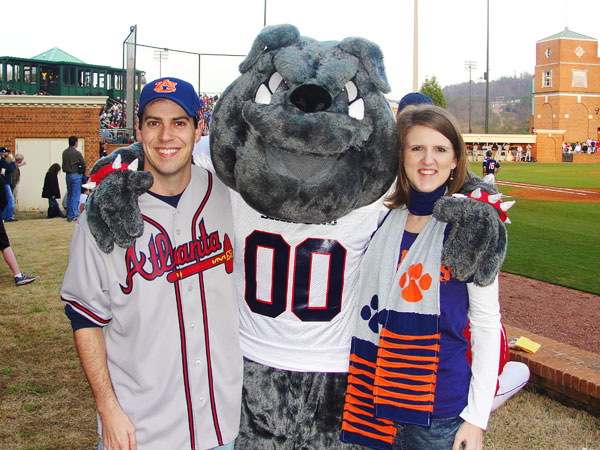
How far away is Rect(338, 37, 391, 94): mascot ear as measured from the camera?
7.23 feet

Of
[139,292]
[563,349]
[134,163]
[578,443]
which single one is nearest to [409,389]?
[139,292]

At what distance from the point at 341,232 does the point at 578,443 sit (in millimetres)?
2354

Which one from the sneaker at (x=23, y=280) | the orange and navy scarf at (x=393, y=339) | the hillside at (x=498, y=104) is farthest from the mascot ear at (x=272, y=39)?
the hillside at (x=498, y=104)

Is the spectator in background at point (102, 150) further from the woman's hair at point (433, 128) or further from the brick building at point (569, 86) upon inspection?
the brick building at point (569, 86)

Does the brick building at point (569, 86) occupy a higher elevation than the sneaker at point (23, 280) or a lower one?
higher

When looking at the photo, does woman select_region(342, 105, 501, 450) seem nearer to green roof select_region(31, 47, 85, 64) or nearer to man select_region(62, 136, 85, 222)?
man select_region(62, 136, 85, 222)

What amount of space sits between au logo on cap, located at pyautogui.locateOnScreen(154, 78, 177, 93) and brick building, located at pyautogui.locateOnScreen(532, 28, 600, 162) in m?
66.6

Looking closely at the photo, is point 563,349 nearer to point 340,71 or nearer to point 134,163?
point 340,71

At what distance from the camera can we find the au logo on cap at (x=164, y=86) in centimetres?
221

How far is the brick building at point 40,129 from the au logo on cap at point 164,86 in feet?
50.4

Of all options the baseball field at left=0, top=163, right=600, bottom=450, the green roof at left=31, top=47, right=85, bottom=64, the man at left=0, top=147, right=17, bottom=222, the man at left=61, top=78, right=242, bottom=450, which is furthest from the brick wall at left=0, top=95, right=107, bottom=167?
the green roof at left=31, top=47, right=85, bottom=64

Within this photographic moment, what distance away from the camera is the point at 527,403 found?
3.89m

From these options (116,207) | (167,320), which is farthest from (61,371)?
(116,207)

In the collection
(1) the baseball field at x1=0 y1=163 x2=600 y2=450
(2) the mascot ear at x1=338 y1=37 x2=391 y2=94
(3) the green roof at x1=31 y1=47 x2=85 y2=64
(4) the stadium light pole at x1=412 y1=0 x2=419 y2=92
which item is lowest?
(1) the baseball field at x1=0 y1=163 x2=600 y2=450
